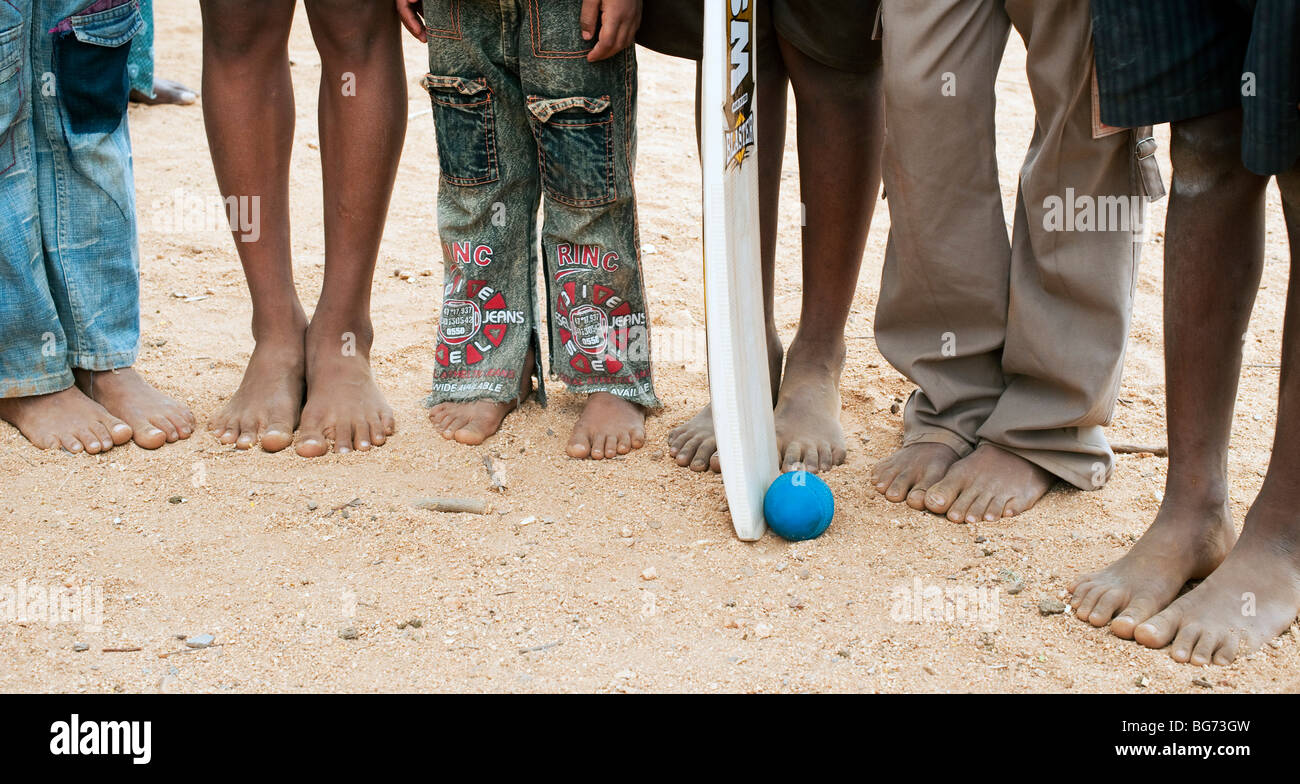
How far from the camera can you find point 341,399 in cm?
282

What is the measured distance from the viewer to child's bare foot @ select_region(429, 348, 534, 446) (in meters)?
2.80

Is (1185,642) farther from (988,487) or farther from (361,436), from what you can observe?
(361,436)

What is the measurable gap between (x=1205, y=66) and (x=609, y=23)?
1.15 metres

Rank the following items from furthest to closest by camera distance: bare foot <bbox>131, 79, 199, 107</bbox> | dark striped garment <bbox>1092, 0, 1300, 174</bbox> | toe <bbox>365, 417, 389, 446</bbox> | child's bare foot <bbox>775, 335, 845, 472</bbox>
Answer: bare foot <bbox>131, 79, 199, 107</bbox>, toe <bbox>365, 417, 389, 446</bbox>, child's bare foot <bbox>775, 335, 845, 472</bbox>, dark striped garment <bbox>1092, 0, 1300, 174</bbox>

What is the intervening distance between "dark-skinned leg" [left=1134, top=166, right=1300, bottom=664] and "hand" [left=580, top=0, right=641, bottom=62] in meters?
1.28

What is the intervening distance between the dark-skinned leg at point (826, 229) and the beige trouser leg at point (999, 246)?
13 cm

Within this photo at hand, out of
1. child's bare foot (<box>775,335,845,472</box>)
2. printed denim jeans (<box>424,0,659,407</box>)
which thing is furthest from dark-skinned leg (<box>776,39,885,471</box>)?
printed denim jeans (<box>424,0,659,407</box>)

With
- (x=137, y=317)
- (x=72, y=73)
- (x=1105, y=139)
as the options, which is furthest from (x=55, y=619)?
(x=1105, y=139)

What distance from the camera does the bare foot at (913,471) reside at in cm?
253

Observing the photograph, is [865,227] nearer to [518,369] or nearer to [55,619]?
[518,369]

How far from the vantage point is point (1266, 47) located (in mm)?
1744

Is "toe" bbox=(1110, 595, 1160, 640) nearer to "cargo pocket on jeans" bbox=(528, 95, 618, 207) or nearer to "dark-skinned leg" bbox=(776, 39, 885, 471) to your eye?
"dark-skinned leg" bbox=(776, 39, 885, 471)

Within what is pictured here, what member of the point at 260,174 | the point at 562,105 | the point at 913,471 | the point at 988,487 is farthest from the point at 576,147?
the point at 988,487

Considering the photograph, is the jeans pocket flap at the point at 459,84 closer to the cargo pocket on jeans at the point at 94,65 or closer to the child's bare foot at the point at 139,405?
the cargo pocket on jeans at the point at 94,65
